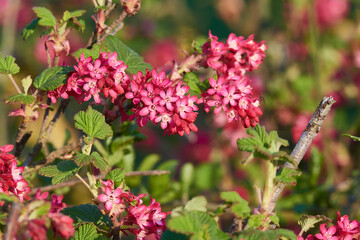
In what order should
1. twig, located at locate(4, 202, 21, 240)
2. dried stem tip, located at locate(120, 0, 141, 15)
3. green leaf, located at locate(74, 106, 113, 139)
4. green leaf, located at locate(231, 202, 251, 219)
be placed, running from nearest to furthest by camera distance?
twig, located at locate(4, 202, 21, 240), green leaf, located at locate(231, 202, 251, 219), green leaf, located at locate(74, 106, 113, 139), dried stem tip, located at locate(120, 0, 141, 15)

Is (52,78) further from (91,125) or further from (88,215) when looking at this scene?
(88,215)

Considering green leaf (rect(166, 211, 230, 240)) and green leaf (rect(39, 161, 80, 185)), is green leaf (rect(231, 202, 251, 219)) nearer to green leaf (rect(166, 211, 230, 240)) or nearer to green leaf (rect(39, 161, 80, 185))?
green leaf (rect(166, 211, 230, 240))

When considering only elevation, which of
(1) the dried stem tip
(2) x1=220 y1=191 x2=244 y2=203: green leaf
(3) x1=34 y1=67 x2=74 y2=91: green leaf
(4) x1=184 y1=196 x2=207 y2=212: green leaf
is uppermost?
(1) the dried stem tip

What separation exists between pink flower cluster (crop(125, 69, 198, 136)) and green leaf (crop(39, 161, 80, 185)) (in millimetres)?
127

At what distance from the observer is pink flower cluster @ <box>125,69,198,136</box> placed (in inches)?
31.3

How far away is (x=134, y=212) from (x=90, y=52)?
0.95 feet

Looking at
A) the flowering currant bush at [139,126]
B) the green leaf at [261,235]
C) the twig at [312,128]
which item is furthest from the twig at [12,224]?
the twig at [312,128]

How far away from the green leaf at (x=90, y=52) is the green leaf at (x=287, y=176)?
1.22 feet

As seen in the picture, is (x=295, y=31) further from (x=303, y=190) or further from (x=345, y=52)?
(x=303, y=190)

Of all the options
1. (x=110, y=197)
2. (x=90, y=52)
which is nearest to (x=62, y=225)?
(x=110, y=197)

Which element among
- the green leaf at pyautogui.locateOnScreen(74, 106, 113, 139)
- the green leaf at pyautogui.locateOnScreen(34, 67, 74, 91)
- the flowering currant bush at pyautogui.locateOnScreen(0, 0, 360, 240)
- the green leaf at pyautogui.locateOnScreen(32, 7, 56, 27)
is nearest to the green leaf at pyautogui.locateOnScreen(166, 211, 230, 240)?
the flowering currant bush at pyautogui.locateOnScreen(0, 0, 360, 240)

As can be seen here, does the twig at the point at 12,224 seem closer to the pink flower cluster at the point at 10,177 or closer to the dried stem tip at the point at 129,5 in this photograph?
the pink flower cluster at the point at 10,177

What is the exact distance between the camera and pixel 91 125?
80 centimetres

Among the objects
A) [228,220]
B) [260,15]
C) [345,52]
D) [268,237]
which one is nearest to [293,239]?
[268,237]
